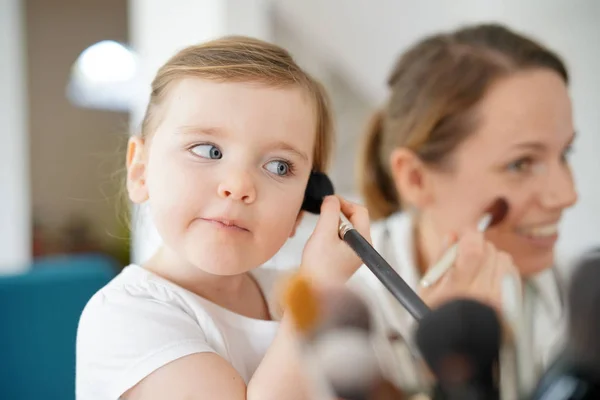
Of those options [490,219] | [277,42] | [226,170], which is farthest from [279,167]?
[277,42]

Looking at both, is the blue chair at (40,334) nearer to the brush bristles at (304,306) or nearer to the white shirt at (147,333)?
the white shirt at (147,333)

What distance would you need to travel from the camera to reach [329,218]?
0.37 m

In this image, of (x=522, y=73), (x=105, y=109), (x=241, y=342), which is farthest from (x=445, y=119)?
(x=105, y=109)

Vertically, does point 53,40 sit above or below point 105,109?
above

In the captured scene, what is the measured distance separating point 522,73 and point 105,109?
91.4 inches

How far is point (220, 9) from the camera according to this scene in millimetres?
676

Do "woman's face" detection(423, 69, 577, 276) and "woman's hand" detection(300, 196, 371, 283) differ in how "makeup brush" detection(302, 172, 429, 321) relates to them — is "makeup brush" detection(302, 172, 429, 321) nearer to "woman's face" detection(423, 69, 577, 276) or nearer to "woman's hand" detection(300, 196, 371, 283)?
"woman's hand" detection(300, 196, 371, 283)

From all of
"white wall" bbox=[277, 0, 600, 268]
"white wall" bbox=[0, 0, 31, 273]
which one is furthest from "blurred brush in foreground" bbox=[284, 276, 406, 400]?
"white wall" bbox=[0, 0, 31, 273]

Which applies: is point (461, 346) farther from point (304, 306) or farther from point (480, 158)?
point (480, 158)

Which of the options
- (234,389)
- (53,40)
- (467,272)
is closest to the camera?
(234,389)

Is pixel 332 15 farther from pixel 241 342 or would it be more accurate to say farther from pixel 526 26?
pixel 241 342

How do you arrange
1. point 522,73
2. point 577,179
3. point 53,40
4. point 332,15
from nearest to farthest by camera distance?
1. point 522,73
2. point 577,179
3. point 332,15
4. point 53,40

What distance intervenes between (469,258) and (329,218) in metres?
0.17

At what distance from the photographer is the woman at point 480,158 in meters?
0.56
